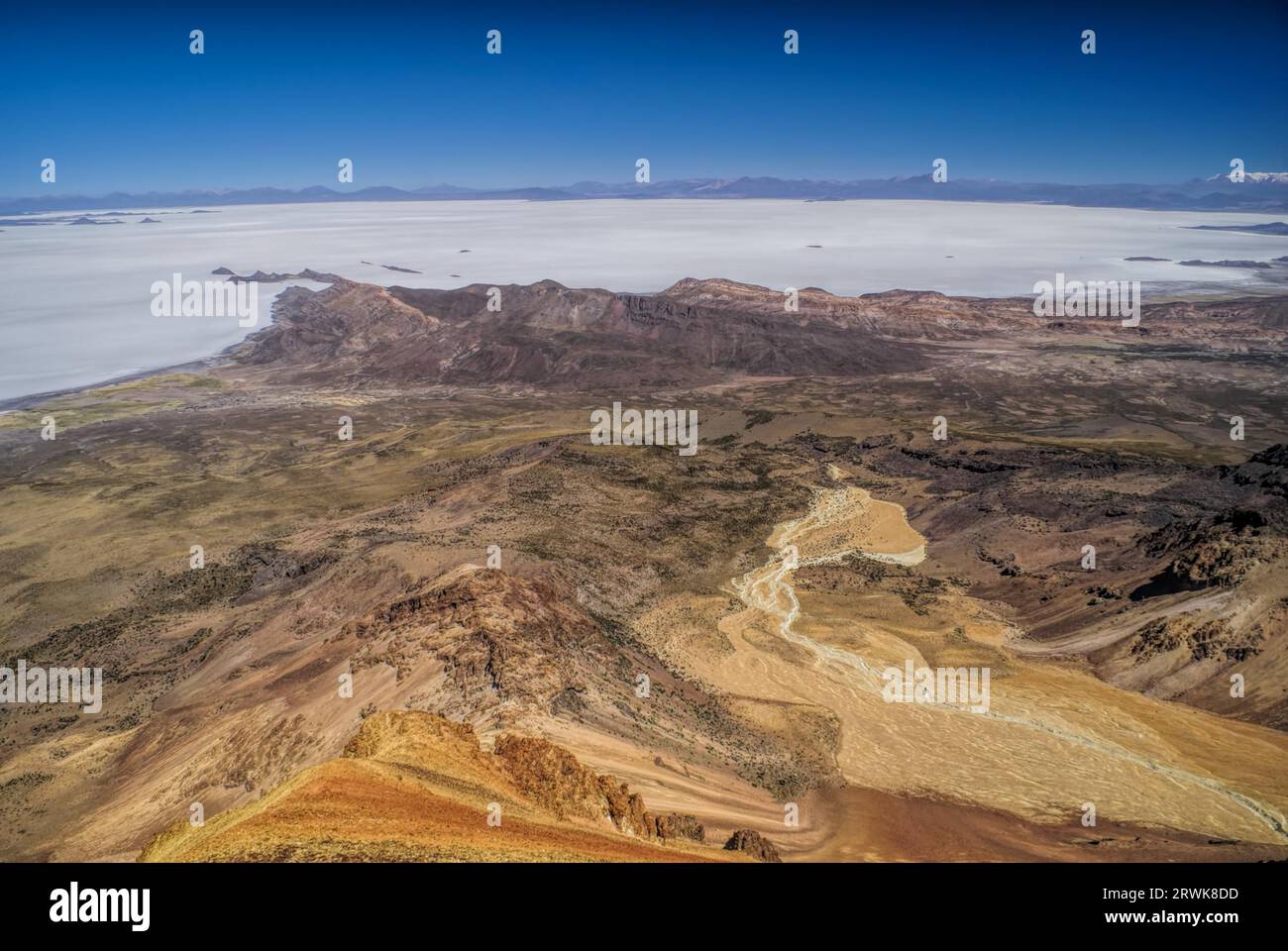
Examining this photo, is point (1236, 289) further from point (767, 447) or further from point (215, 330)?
point (215, 330)

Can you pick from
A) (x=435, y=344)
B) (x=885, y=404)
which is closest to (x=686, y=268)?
(x=435, y=344)

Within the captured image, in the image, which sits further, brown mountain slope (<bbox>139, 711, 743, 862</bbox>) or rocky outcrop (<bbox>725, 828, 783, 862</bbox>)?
rocky outcrop (<bbox>725, 828, 783, 862</bbox>)

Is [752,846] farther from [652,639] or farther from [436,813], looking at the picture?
[652,639]

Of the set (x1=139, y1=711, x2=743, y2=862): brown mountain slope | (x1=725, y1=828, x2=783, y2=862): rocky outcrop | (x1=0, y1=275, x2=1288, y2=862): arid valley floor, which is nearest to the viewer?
(x1=139, y1=711, x2=743, y2=862): brown mountain slope

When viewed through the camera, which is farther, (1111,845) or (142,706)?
(142,706)

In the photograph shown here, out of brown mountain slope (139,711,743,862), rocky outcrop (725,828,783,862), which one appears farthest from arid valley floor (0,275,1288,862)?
rocky outcrop (725,828,783,862)

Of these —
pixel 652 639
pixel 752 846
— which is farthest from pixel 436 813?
pixel 652 639

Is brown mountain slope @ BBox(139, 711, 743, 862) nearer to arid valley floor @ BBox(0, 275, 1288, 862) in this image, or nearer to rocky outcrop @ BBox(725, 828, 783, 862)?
arid valley floor @ BBox(0, 275, 1288, 862)
